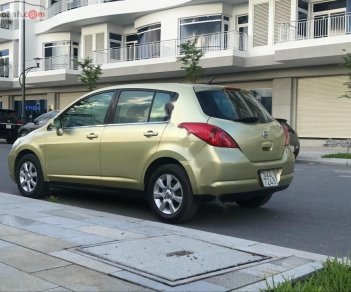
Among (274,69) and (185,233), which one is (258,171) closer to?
(185,233)

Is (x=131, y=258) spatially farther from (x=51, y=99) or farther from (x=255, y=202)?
(x=51, y=99)

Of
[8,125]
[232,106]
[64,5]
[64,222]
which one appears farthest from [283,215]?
[64,5]

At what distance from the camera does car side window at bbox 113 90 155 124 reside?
282 inches

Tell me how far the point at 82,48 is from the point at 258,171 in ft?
97.3

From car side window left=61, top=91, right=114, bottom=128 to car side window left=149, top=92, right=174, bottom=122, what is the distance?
837mm

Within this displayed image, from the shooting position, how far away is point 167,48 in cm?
2838

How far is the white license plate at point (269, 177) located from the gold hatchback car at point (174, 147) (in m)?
0.01

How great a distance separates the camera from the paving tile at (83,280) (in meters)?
3.97

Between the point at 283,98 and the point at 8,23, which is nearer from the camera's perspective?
the point at 283,98

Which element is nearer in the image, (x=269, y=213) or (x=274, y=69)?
(x=269, y=213)

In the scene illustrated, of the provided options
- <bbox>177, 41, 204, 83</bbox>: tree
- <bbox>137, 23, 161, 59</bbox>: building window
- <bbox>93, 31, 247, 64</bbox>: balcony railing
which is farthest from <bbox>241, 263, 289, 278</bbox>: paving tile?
<bbox>137, 23, 161, 59</bbox>: building window

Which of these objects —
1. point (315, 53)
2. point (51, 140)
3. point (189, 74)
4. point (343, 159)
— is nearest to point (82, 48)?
point (189, 74)

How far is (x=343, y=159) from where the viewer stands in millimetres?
17125

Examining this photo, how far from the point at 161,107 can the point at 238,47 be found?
19.5m
